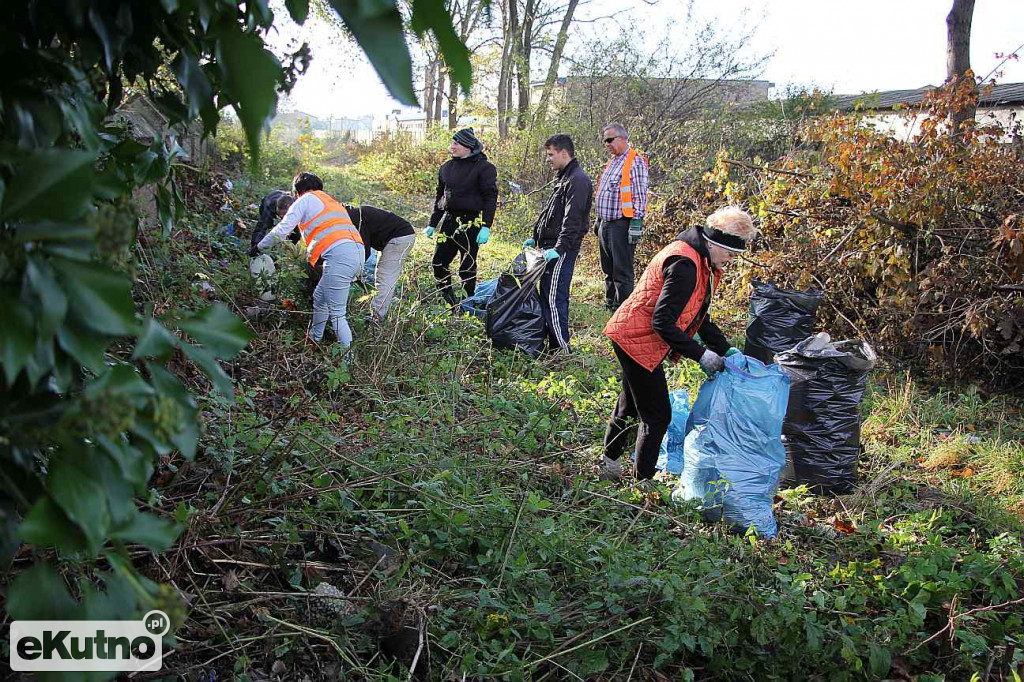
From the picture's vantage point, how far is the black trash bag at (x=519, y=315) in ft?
20.0

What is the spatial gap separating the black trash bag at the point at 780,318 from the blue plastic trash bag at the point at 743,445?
5.33ft

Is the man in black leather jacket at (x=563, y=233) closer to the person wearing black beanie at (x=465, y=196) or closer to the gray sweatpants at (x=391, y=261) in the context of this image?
the person wearing black beanie at (x=465, y=196)

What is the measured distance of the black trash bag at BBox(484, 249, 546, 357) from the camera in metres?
6.08

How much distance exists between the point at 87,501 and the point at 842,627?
2.73 meters

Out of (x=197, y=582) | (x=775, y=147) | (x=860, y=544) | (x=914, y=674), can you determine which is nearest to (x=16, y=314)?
(x=197, y=582)

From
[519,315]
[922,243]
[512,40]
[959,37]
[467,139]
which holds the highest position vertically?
[512,40]

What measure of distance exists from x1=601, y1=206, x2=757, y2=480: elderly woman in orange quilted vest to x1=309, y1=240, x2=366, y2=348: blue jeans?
7.36 ft

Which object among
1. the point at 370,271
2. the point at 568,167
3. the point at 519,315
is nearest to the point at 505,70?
the point at 568,167

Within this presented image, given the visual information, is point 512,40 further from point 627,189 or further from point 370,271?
point 370,271

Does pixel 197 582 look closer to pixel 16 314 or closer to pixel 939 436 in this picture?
pixel 16 314

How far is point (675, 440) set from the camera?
4418 mm

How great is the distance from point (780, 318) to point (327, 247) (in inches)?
131

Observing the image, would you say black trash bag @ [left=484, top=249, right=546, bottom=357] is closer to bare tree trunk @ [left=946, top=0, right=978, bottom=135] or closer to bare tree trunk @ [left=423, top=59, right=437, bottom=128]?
bare tree trunk @ [left=423, top=59, right=437, bottom=128]

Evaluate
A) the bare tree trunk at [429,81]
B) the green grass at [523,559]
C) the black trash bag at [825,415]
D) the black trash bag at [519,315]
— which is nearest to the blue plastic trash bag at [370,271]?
the black trash bag at [519,315]
